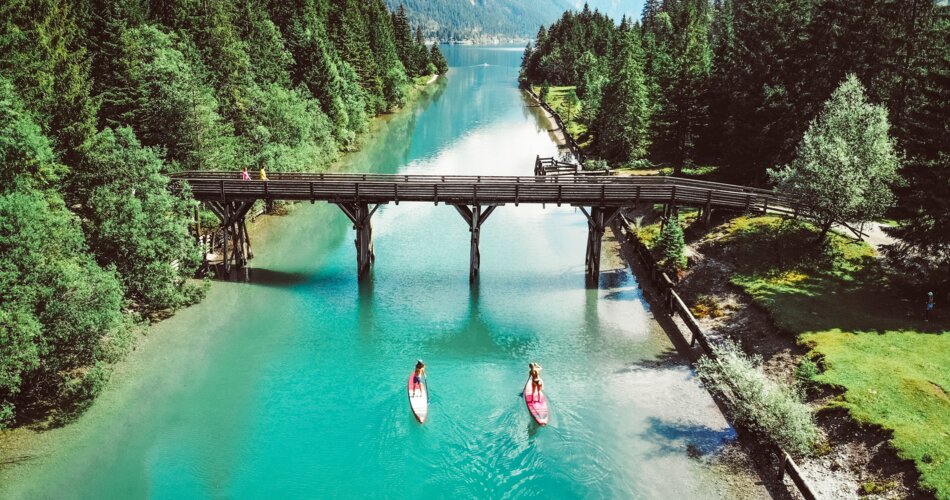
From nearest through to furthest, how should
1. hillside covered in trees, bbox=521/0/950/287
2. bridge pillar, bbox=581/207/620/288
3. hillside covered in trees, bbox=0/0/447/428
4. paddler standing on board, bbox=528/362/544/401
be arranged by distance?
hillside covered in trees, bbox=0/0/447/428 < paddler standing on board, bbox=528/362/544/401 < hillside covered in trees, bbox=521/0/950/287 < bridge pillar, bbox=581/207/620/288

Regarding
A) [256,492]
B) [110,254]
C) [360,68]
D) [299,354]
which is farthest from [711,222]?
[360,68]

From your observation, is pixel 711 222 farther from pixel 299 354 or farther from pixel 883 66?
pixel 299 354

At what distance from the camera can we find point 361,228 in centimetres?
4234

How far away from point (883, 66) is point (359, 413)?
41.4 m

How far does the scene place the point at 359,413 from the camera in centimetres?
2838

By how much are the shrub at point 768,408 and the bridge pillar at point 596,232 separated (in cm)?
1543

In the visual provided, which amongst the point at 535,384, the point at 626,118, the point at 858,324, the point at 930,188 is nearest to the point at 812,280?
the point at 858,324

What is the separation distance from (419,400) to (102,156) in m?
21.8

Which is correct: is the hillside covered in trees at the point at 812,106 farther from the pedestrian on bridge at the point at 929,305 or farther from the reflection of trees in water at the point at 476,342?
the reflection of trees in water at the point at 476,342

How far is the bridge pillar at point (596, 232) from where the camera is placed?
4178 cm

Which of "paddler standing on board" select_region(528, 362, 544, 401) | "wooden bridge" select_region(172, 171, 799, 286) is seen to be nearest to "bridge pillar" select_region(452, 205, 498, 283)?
"wooden bridge" select_region(172, 171, 799, 286)

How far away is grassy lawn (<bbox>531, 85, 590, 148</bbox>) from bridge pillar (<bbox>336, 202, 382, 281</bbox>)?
49369 mm

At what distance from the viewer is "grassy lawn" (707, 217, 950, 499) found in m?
23.8

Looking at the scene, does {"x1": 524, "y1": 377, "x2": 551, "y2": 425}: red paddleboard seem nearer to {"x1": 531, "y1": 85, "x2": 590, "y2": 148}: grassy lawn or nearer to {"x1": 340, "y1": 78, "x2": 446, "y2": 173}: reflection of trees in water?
{"x1": 340, "y1": 78, "x2": 446, "y2": 173}: reflection of trees in water
